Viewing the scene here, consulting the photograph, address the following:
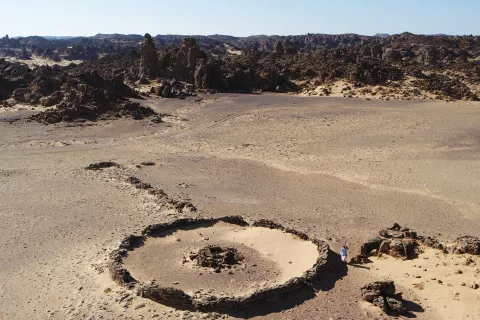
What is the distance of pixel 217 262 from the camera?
1889 cm

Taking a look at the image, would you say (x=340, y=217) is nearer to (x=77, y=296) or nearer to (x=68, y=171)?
(x=77, y=296)

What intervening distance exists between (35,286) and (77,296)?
6.90 feet

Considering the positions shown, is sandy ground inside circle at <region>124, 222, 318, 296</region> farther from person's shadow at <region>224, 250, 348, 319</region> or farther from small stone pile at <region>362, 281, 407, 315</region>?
small stone pile at <region>362, 281, 407, 315</region>

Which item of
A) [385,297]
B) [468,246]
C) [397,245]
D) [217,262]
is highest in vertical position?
[468,246]

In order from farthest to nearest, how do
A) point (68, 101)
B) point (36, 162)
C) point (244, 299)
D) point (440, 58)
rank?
point (440, 58) → point (68, 101) → point (36, 162) → point (244, 299)

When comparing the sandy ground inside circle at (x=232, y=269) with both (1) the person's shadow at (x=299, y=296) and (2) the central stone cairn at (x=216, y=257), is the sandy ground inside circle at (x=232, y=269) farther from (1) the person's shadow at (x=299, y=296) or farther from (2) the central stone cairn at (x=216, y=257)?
(1) the person's shadow at (x=299, y=296)

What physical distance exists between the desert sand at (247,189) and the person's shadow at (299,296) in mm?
69

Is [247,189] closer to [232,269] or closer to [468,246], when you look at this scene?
[232,269]

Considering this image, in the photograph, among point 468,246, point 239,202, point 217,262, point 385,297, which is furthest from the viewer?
point 239,202

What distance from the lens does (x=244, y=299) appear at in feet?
52.7

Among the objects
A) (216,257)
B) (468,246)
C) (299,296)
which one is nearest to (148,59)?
(216,257)

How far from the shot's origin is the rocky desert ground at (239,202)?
16.8 meters

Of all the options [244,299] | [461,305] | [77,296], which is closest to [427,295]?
[461,305]

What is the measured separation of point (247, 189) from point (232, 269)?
35.7 ft
